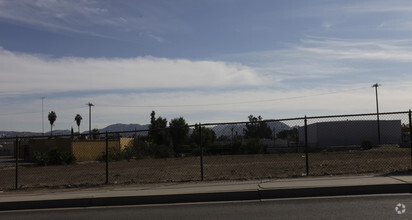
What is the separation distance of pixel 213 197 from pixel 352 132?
56.5 metres

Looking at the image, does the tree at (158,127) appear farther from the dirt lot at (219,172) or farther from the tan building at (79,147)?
the dirt lot at (219,172)

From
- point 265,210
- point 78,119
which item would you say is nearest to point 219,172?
point 265,210

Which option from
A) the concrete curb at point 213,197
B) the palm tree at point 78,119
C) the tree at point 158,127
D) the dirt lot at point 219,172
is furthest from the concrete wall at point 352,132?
the palm tree at point 78,119

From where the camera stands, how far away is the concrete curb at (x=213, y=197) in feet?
32.2

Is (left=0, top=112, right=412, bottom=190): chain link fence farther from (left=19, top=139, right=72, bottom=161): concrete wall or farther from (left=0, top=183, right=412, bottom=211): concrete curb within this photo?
(left=0, top=183, right=412, bottom=211): concrete curb

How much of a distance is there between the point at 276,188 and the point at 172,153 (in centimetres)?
2449

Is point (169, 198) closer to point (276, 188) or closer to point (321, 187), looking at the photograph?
point (276, 188)

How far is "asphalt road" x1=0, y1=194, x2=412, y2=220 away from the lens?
25.4ft

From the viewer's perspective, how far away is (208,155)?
35.0m

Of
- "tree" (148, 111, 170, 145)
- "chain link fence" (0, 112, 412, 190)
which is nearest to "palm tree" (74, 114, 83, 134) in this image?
"tree" (148, 111, 170, 145)

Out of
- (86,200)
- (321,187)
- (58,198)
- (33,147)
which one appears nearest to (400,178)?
(321,187)

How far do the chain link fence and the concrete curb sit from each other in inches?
139

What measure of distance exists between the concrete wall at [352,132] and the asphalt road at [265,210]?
170 ft

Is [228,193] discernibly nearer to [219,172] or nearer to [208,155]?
[219,172]
